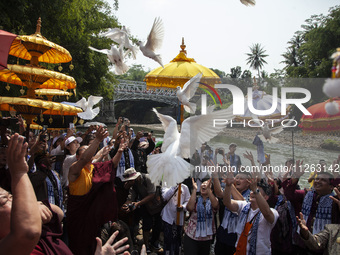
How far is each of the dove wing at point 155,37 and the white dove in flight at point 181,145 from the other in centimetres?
166

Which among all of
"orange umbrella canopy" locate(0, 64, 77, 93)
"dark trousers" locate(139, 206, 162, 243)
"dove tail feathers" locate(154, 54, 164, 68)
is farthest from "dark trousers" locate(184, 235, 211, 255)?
"orange umbrella canopy" locate(0, 64, 77, 93)

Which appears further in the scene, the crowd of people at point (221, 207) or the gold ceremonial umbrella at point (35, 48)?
the gold ceremonial umbrella at point (35, 48)

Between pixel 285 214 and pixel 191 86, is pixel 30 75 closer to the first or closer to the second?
pixel 191 86

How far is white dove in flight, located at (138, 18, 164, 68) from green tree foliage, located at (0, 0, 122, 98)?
386 centimetres

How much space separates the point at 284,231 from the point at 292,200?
487mm

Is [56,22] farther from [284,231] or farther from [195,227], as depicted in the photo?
[284,231]

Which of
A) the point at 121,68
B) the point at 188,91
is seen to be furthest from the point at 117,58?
the point at 188,91

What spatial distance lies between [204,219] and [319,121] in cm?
182

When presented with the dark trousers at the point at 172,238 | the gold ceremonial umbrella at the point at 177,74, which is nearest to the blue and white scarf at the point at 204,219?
the dark trousers at the point at 172,238

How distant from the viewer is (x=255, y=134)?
3.61 m

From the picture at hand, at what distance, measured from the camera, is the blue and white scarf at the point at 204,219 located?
365cm

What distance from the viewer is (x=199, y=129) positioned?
3375 mm

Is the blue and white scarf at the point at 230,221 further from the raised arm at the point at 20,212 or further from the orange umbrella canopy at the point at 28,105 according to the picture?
the orange umbrella canopy at the point at 28,105

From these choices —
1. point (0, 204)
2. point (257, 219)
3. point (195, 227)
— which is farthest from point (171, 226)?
point (0, 204)
